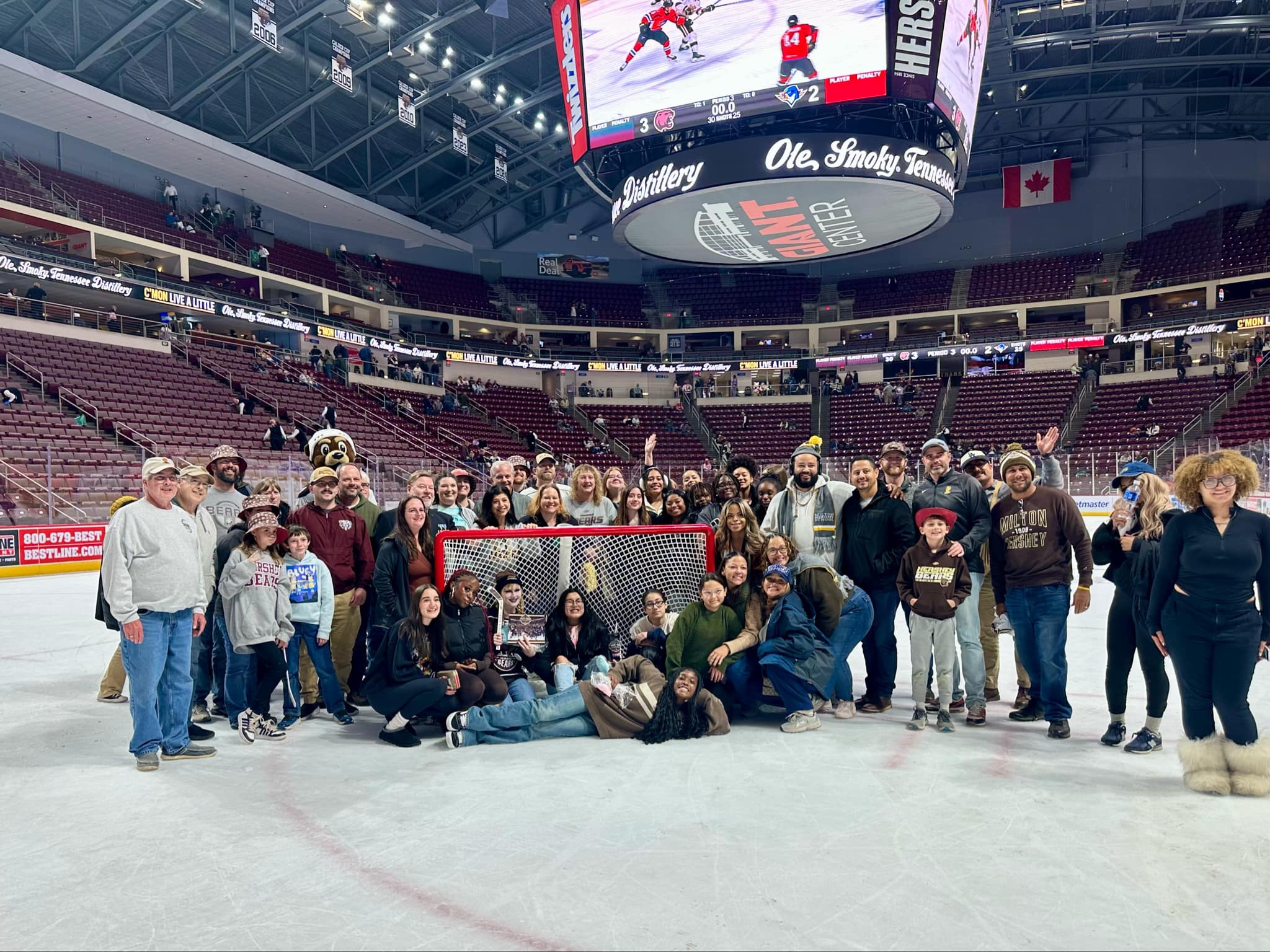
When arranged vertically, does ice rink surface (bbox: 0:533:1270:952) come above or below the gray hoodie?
below

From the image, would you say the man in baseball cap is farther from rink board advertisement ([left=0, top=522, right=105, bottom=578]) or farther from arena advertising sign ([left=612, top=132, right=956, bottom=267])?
arena advertising sign ([left=612, top=132, right=956, bottom=267])

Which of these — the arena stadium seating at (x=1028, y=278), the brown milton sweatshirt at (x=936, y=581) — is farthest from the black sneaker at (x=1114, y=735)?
the arena stadium seating at (x=1028, y=278)

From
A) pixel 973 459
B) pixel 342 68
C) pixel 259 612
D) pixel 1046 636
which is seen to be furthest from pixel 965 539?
pixel 342 68

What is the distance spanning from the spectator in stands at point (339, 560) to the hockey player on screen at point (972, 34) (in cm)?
1481

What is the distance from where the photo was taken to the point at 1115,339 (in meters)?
33.3

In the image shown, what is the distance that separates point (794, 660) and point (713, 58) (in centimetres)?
1366

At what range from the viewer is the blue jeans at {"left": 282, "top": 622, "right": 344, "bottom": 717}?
5.79 metres

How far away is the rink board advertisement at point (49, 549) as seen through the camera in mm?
→ 14828

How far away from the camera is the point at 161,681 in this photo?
5074 mm

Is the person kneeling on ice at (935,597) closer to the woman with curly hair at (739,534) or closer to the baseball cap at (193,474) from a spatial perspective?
the woman with curly hair at (739,534)

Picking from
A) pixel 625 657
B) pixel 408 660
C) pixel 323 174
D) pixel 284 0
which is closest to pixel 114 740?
pixel 408 660

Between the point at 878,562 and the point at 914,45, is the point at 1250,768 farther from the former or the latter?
the point at 914,45

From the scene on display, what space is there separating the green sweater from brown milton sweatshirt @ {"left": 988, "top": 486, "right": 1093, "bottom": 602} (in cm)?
182

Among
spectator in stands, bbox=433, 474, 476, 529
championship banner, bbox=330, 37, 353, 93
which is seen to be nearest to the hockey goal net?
spectator in stands, bbox=433, 474, 476, 529
